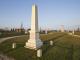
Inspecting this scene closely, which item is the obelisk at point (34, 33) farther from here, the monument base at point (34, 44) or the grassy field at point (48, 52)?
the grassy field at point (48, 52)

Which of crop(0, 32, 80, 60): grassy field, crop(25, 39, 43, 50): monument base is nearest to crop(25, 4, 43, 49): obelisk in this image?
crop(25, 39, 43, 50): monument base

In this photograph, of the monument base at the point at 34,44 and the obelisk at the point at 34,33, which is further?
the obelisk at the point at 34,33

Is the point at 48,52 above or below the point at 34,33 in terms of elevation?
below

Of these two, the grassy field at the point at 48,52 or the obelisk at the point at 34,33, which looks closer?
the grassy field at the point at 48,52

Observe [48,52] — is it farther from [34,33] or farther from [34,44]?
[34,33]

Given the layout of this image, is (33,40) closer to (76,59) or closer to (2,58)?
(2,58)

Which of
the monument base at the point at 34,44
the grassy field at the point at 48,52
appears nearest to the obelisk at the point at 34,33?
the monument base at the point at 34,44

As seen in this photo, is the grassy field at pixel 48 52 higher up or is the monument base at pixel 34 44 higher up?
the monument base at pixel 34 44

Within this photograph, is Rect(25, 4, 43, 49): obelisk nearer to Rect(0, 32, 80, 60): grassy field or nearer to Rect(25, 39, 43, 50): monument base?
Rect(25, 39, 43, 50): monument base

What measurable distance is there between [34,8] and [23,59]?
7.49m

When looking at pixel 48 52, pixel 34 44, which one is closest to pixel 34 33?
pixel 34 44

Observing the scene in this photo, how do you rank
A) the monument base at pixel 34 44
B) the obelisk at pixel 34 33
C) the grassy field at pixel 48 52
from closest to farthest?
the grassy field at pixel 48 52 → the monument base at pixel 34 44 → the obelisk at pixel 34 33

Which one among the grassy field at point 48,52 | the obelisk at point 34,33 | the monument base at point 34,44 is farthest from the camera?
the obelisk at point 34,33

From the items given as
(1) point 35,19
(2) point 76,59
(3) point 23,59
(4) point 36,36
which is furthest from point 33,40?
(2) point 76,59
